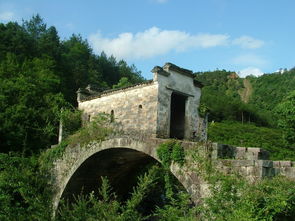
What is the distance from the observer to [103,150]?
1459 centimetres

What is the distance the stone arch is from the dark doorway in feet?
5.15

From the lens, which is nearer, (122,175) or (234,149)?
(234,149)

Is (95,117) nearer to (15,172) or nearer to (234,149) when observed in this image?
(15,172)

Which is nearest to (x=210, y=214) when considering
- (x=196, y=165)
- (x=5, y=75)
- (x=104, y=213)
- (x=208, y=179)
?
(x=208, y=179)

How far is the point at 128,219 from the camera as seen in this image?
907cm

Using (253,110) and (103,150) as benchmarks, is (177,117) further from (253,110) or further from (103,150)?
(253,110)

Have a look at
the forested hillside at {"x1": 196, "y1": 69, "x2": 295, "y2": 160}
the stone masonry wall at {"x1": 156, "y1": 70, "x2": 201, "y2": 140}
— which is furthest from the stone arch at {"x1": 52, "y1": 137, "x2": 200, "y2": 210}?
the forested hillside at {"x1": 196, "y1": 69, "x2": 295, "y2": 160}

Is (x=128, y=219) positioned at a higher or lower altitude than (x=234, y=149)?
lower

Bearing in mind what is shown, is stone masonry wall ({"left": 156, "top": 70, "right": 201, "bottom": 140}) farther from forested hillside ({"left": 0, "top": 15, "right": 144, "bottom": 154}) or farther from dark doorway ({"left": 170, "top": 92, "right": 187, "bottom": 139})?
forested hillside ({"left": 0, "top": 15, "right": 144, "bottom": 154})

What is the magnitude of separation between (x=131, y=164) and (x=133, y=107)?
3.50 metres

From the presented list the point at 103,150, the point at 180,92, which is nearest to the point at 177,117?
the point at 180,92

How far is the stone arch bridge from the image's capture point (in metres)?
9.12

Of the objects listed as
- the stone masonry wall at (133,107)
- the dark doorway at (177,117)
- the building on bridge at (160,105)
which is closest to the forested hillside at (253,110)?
the building on bridge at (160,105)

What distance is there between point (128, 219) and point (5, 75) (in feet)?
58.2
